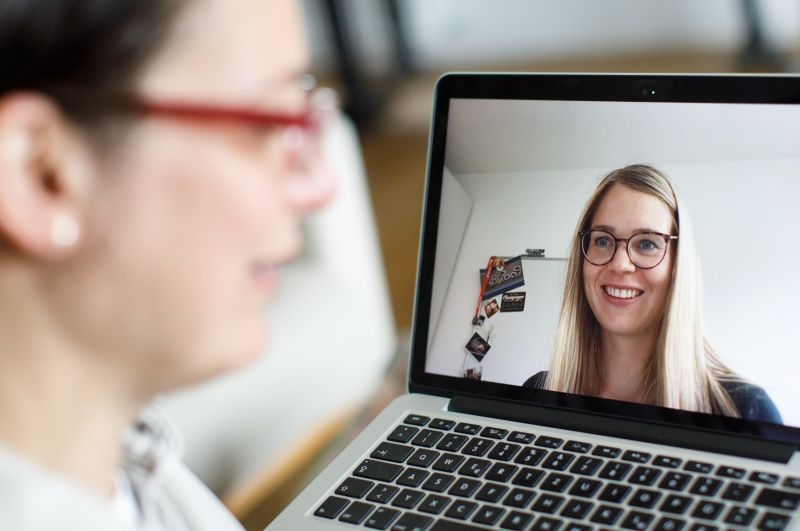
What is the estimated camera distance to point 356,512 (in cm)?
72

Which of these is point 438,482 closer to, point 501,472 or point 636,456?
point 501,472

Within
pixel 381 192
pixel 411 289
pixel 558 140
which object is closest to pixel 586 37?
pixel 381 192

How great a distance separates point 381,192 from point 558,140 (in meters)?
2.59

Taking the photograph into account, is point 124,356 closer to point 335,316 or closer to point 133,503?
point 133,503

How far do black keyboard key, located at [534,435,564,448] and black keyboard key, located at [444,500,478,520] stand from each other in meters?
0.09

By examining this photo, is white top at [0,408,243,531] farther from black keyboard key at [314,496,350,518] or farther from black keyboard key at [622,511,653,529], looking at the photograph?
black keyboard key at [622,511,653,529]

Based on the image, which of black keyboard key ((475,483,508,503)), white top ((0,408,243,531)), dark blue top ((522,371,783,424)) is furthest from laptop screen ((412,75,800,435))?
white top ((0,408,243,531))

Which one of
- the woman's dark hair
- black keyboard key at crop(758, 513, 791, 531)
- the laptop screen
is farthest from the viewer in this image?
the laptop screen

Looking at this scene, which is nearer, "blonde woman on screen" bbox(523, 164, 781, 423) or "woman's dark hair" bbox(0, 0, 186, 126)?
"woman's dark hair" bbox(0, 0, 186, 126)

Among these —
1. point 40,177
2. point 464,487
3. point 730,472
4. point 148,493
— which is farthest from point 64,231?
point 730,472

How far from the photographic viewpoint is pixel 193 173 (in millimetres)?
472

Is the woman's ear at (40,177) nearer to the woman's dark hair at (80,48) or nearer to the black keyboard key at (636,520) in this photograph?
the woman's dark hair at (80,48)

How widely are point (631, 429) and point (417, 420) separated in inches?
7.0

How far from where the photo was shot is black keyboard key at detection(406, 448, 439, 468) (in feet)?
2.48
